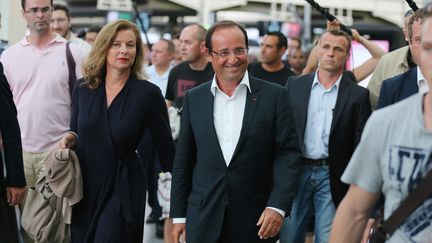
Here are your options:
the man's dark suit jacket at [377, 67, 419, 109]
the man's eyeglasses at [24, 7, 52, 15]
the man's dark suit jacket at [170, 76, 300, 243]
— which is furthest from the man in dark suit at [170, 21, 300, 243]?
the man's eyeglasses at [24, 7, 52, 15]

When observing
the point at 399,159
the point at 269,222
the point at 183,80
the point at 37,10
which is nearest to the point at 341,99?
the point at 269,222

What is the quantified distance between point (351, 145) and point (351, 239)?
3382 millimetres

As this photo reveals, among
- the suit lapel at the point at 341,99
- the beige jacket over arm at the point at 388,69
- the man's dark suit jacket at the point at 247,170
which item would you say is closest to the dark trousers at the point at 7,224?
the man's dark suit jacket at the point at 247,170

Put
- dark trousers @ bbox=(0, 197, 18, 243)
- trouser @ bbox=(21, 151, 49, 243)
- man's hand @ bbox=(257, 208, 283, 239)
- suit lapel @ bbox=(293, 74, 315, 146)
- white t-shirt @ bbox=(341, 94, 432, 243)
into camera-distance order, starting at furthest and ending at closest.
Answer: trouser @ bbox=(21, 151, 49, 243), suit lapel @ bbox=(293, 74, 315, 146), dark trousers @ bbox=(0, 197, 18, 243), man's hand @ bbox=(257, 208, 283, 239), white t-shirt @ bbox=(341, 94, 432, 243)

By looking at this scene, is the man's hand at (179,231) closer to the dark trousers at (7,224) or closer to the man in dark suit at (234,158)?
the man in dark suit at (234,158)

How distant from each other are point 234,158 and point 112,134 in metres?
1.13

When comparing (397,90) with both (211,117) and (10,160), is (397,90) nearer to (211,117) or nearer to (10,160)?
(211,117)

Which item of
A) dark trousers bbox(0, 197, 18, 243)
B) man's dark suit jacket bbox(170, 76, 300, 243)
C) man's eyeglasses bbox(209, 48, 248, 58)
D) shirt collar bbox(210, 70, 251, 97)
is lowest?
dark trousers bbox(0, 197, 18, 243)

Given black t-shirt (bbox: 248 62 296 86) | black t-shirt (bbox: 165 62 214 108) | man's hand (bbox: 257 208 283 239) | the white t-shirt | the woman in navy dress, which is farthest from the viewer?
black t-shirt (bbox: 248 62 296 86)

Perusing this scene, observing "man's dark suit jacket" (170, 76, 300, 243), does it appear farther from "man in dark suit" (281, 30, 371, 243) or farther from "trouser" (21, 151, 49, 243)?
"trouser" (21, 151, 49, 243)

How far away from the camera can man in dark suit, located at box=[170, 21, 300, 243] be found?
567cm

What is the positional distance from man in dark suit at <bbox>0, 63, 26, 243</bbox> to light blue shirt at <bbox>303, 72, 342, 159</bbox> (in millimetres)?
2076

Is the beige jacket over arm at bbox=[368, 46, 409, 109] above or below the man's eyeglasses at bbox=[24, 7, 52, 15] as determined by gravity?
below

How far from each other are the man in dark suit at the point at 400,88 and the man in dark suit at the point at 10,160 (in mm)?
2565
